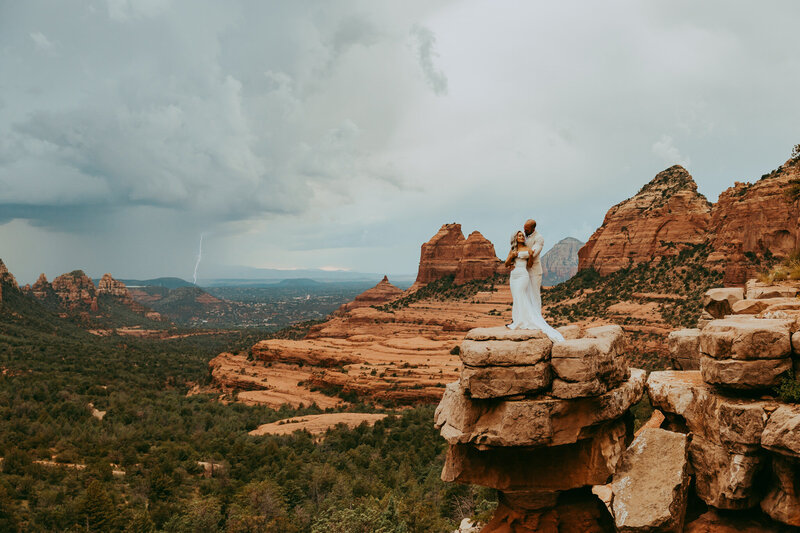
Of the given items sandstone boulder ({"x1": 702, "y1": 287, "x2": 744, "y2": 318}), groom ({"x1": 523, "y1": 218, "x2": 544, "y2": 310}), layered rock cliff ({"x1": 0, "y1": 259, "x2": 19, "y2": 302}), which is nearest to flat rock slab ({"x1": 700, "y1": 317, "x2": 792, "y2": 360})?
groom ({"x1": 523, "y1": 218, "x2": 544, "y2": 310})

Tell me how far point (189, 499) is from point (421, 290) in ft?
274

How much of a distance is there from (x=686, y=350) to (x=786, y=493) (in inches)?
231

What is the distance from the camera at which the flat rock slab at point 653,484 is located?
27.9 ft

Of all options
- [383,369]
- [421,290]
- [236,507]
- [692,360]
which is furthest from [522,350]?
[421,290]

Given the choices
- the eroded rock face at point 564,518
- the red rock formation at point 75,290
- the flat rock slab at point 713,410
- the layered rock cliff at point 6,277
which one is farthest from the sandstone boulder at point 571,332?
the red rock formation at point 75,290

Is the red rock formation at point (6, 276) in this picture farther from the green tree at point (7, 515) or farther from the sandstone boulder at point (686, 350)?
the sandstone boulder at point (686, 350)

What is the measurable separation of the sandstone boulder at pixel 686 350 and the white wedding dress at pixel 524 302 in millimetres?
5226

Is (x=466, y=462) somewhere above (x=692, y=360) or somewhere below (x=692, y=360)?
below

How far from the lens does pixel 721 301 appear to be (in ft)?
52.6

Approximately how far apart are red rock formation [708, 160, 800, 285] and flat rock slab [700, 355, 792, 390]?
42.6m

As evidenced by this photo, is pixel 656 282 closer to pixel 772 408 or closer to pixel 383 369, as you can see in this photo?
pixel 383 369

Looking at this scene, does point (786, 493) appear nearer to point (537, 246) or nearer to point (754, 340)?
point (754, 340)

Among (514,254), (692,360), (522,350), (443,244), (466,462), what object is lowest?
(466,462)

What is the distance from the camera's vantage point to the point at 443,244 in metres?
109
